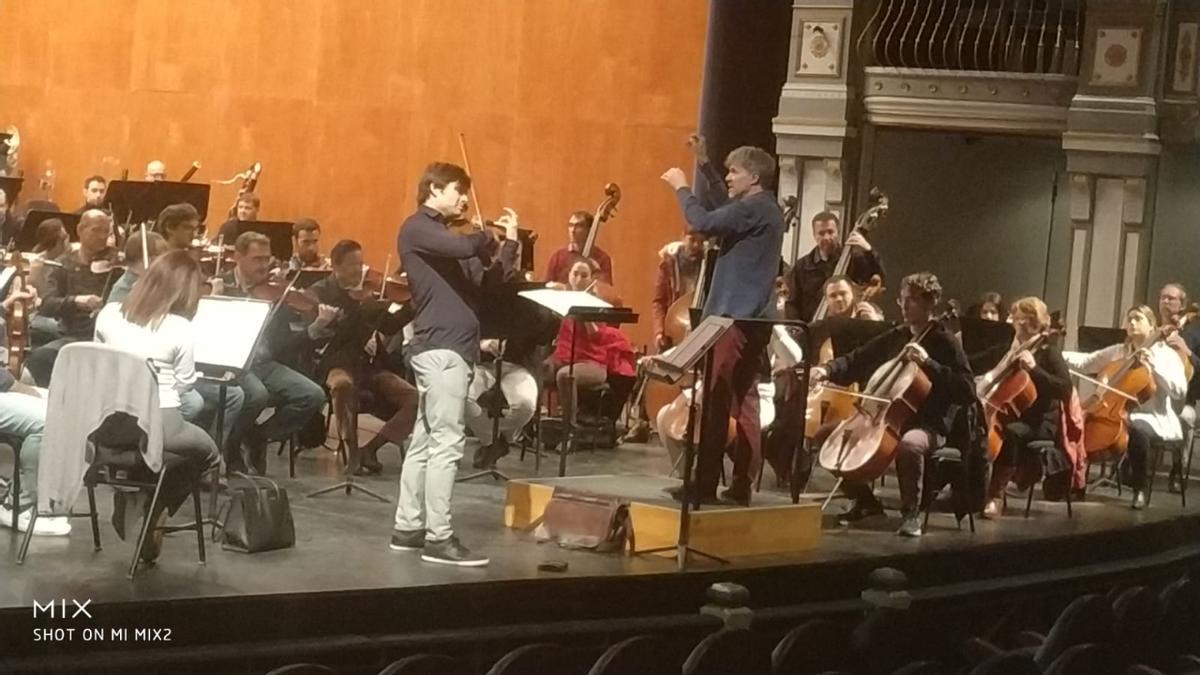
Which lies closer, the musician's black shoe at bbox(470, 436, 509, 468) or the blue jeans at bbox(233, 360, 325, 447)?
the blue jeans at bbox(233, 360, 325, 447)

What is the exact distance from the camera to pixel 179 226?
7.04m

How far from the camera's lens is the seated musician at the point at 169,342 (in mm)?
5605

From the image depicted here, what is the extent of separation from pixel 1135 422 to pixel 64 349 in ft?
17.9

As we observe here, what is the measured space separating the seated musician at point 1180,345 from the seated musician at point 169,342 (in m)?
4.94

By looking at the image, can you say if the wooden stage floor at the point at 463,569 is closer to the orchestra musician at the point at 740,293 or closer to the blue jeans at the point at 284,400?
the blue jeans at the point at 284,400

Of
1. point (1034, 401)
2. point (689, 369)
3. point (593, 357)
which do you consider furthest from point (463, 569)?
point (593, 357)

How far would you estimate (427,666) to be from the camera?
5082 millimetres

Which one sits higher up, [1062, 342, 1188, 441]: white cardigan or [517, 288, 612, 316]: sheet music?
[517, 288, 612, 316]: sheet music

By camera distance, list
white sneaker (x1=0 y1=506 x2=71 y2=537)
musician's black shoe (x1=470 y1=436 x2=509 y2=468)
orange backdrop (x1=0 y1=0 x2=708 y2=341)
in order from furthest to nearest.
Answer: orange backdrop (x1=0 y1=0 x2=708 y2=341), musician's black shoe (x1=470 y1=436 x2=509 y2=468), white sneaker (x1=0 y1=506 x2=71 y2=537)

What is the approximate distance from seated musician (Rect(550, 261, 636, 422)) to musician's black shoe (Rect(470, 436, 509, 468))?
71cm

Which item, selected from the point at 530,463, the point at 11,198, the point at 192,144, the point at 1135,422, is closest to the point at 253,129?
the point at 192,144

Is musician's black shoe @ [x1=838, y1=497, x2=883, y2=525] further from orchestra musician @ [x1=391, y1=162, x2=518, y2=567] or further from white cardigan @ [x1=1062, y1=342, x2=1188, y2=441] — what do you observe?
orchestra musician @ [x1=391, y1=162, x2=518, y2=567]

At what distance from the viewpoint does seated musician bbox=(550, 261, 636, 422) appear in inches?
354

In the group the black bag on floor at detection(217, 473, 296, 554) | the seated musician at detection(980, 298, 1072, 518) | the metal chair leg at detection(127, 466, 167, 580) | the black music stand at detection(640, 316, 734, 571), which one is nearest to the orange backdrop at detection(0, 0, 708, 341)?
the seated musician at detection(980, 298, 1072, 518)
